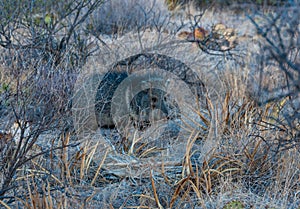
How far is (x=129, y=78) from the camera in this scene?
16.3 ft

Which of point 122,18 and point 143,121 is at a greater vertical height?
point 122,18

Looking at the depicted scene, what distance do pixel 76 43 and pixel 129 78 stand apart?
2.56ft

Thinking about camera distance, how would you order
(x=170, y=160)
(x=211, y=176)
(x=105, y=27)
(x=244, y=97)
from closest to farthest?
(x=211, y=176)
(x=170, y=160)
(x=244, y=97)
(x=105, y=27)

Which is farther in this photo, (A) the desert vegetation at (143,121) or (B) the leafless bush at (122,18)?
(B) the leafless bush at (122,18)

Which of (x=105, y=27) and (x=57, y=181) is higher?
(x=105, y=27)

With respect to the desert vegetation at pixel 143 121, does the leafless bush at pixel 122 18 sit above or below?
above

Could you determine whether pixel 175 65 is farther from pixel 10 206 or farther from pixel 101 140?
pixel 10 206

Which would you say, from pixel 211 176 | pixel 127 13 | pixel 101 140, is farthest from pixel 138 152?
pixel 127 13

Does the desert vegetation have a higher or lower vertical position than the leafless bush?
lower

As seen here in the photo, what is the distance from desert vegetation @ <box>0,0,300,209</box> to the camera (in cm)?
323

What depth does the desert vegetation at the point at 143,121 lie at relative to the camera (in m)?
3.23

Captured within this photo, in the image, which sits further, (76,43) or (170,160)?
(76,43)

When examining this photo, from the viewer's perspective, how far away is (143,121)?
15.3ft

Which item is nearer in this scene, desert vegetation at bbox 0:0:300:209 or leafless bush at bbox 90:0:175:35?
desert vegetation at bbox 0:0:300:209
